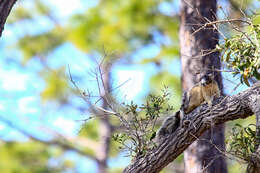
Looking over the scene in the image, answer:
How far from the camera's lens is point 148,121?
14.6 feet

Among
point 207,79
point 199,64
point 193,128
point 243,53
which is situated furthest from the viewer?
point 199,64

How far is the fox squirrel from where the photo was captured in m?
4.59

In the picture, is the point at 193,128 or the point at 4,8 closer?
the point at 4,8

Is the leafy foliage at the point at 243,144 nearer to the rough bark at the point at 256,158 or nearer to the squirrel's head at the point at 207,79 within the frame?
the rough bark at the point at 256,158

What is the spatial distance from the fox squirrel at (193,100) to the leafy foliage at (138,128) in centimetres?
15

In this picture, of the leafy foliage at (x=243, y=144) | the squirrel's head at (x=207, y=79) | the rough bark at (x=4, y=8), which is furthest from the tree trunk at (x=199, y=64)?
the rough bark at (x=4, y=8)

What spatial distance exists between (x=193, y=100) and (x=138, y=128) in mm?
770

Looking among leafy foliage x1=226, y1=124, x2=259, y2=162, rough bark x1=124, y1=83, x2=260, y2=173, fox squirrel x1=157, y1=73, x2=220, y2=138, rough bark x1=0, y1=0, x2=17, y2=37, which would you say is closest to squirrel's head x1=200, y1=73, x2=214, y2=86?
fox squirrel x1=157, y1=73, x2=220, y2=138

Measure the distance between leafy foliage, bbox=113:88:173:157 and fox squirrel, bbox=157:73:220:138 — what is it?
15cm

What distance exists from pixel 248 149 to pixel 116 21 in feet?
25.1

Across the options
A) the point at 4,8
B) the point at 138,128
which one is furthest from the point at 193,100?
the point at 4,8

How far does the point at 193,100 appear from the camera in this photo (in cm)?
494

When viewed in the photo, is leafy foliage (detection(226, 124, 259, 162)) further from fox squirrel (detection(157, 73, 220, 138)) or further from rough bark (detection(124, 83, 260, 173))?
fox squirrel (detection(157, 73, 220, 138))

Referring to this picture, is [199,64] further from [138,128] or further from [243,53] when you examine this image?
[243,53]
